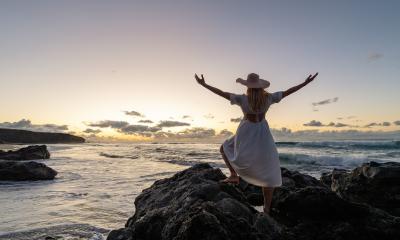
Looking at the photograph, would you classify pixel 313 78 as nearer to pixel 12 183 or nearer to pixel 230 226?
pixel 230 226

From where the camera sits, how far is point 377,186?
9094 millimetres

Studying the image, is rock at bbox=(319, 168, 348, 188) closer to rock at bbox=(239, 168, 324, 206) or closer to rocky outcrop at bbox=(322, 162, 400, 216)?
rocky outcrop at bbox=(322, 162, 400, 216)

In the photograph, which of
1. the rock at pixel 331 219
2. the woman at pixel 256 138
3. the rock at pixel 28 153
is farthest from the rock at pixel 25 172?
the rock at pixel 331 219

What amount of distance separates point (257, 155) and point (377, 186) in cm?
447

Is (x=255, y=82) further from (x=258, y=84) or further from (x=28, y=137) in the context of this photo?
(x=28, y=137)

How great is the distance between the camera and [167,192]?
709cm

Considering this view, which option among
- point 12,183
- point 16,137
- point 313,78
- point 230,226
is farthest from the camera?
point 16,137

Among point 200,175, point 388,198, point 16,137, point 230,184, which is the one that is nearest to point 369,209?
point 230,184

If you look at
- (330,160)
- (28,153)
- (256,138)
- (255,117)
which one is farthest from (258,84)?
(28,153)

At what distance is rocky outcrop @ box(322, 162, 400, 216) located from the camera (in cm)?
886

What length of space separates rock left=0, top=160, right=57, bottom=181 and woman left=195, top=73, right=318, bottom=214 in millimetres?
12978

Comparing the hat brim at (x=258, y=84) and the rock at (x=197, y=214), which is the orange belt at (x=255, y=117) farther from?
the rock at (x=197, y=214)

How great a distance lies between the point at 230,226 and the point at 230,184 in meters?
2.41

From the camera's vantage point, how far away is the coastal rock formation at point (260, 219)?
4.12 meters
